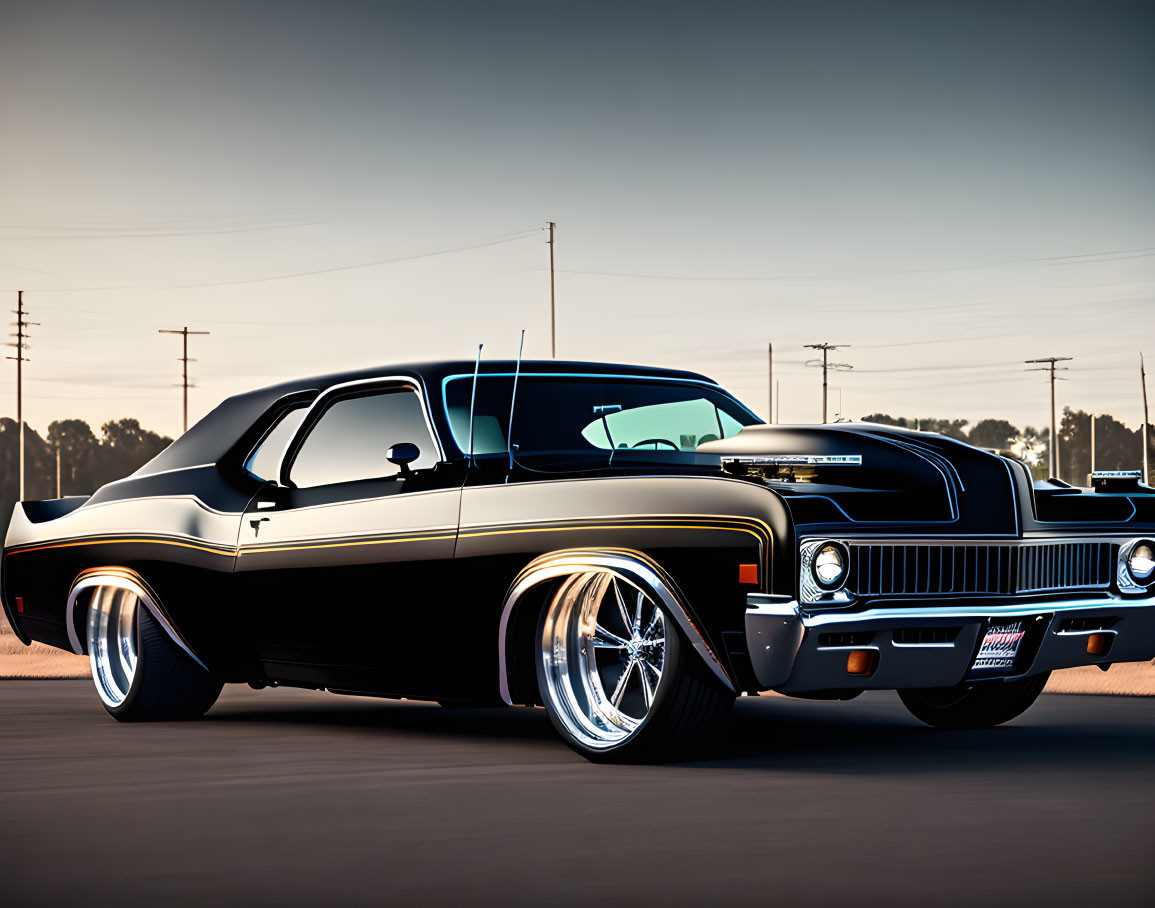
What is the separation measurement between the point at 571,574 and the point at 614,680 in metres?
0.48

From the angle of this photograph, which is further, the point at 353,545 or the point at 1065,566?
the point at 353,545

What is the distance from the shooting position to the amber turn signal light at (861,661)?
22.5ft

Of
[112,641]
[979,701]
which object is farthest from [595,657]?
[112,641]

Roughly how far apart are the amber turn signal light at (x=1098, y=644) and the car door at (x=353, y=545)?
109 inches

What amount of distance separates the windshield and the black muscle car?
0.02m

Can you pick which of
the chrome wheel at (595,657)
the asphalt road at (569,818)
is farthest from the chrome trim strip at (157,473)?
the chrome wheel at (595,657)

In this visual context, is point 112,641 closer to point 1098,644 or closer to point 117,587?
point 117,587

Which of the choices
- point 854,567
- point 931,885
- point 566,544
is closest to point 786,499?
point 854,567

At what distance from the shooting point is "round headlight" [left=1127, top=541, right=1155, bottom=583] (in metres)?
7.97

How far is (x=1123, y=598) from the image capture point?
7.87 meters

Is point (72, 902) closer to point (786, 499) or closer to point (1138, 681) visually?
point (786, 499)

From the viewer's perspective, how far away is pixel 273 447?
9.62 meters

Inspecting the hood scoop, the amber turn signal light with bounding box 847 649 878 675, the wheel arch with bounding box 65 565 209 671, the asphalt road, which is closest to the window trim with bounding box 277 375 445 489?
the wheel arch with bounding box 65 565 209 671

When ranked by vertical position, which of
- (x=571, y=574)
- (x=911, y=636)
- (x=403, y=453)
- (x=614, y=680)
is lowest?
(x=614, y=680)
